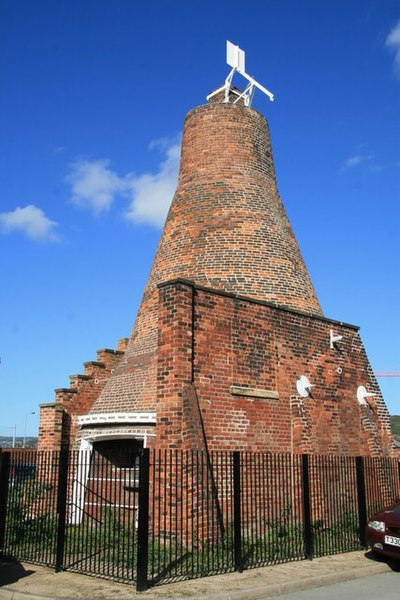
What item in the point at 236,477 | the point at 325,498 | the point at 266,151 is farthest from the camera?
the point at 266,151

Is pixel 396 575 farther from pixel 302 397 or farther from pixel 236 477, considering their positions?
pixel 302 397

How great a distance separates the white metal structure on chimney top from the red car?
1338cm

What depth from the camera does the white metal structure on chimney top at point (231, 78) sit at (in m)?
18.6

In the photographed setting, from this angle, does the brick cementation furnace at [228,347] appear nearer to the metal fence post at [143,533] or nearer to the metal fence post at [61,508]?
the metal fence post at [61,508]

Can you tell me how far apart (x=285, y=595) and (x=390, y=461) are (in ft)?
23.5

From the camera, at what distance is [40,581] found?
8.04 metres

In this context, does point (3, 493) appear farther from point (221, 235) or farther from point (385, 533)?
point (221, 235)

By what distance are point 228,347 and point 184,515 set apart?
3556 millimetres

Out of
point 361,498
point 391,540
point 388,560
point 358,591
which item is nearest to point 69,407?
point 361,498

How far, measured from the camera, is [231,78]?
18.7 metres

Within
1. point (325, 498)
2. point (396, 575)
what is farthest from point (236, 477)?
point (325, 498)

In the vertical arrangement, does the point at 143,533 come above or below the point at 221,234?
below

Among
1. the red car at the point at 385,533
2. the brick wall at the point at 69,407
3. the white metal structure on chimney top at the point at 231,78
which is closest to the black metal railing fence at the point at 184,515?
the red car at the point at 385,533

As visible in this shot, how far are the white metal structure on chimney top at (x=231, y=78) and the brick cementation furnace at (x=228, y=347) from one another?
40 centimetres
